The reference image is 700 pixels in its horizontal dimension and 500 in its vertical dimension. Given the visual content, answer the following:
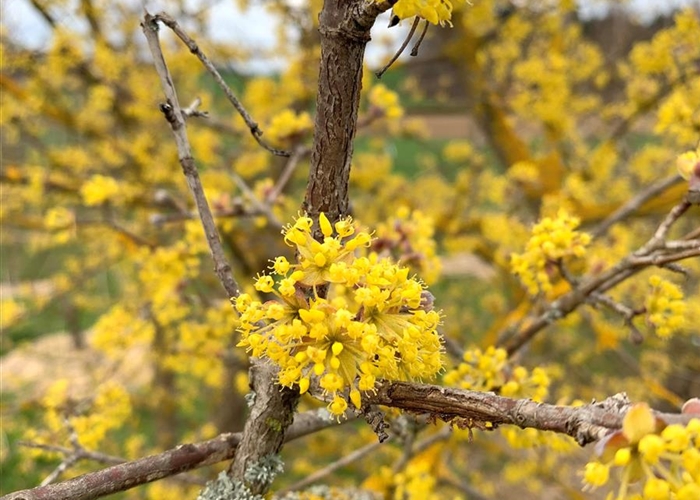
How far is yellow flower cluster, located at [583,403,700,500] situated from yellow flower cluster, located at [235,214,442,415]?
28 centimetres

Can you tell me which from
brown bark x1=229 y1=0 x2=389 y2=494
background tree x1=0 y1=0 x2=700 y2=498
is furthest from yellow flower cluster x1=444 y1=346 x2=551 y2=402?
brown bark x1=229 y1=0 x2=389 y2=494

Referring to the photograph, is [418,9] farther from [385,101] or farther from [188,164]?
[385,101]

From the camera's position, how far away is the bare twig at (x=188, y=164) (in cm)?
95

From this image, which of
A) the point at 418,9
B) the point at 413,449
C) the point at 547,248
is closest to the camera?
the point at 418,9

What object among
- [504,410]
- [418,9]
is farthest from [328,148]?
[504,410]

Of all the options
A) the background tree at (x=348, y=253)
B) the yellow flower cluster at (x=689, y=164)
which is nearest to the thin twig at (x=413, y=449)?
the background tree at (x=348, y=253)

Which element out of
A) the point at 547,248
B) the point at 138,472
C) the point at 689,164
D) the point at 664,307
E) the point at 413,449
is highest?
the point at 689,164

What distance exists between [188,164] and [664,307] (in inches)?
41.2

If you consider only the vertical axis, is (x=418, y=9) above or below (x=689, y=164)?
above

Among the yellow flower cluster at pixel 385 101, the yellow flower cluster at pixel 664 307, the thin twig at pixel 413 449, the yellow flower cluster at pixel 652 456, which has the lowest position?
the thin twig at pixel 413 449

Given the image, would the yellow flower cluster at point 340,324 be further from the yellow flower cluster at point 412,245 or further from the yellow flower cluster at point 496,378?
the yellow flower cluster at point 412,245

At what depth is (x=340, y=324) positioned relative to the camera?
77 centimetres

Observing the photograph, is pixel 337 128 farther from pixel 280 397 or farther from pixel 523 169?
pixel 523 169

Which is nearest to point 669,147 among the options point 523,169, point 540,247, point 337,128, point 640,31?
point 523,169
